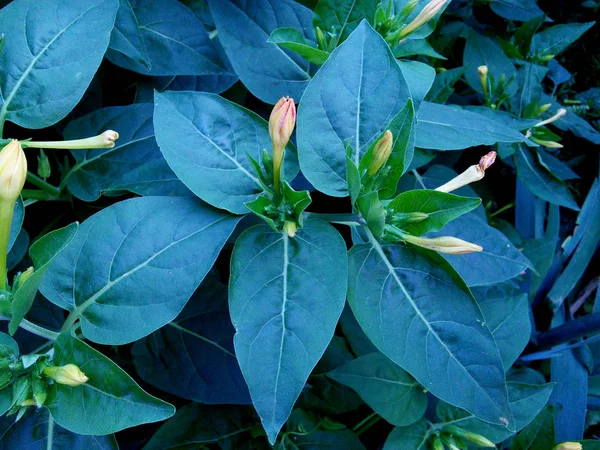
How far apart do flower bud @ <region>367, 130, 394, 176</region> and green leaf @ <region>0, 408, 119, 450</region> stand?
622 millimetres

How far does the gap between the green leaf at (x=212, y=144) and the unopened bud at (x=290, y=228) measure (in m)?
0.07

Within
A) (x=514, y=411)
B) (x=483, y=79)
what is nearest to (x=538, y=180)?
(x=483, y=79)

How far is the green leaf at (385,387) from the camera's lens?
1130mm

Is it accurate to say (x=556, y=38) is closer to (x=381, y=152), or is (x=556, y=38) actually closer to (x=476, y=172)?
(x=476, y=172)

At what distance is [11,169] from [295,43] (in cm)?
52

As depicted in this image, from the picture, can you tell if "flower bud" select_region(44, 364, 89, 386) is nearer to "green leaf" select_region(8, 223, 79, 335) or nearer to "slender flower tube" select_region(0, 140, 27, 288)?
"green leaf" select_region(8, 223, 79, 335)

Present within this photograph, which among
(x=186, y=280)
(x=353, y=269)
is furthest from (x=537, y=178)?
(x=186, y=280)

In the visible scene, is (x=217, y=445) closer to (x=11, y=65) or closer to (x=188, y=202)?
(x=188, y=202)

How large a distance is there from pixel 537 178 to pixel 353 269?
96 centimetres

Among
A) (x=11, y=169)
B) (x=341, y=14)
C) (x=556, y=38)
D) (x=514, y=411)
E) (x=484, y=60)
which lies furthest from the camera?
(x=556, y=38)

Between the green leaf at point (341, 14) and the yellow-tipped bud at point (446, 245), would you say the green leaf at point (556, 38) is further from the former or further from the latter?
the yellow-tipped bud at point (446, 245)

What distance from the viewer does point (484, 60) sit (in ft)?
5.32

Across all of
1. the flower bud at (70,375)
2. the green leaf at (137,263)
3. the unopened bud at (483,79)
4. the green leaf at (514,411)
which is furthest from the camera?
the unopened bud at (483,79)

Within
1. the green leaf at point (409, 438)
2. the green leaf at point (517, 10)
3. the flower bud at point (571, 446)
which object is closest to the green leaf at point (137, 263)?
the green leaf at point (409, 438)
